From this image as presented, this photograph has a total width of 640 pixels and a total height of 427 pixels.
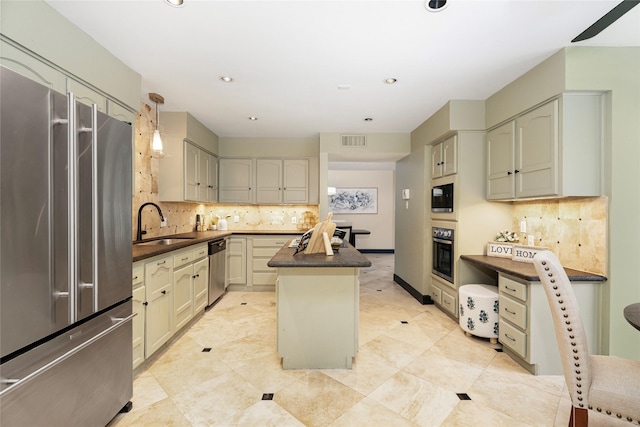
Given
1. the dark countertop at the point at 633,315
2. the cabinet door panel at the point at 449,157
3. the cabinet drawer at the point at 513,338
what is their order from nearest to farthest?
the dark countertop at the point at 633,315
the cabinet drawer at the point at 513,338
the cabinet door panel at the point at 449,157

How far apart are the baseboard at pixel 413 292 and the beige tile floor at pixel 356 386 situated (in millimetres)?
833

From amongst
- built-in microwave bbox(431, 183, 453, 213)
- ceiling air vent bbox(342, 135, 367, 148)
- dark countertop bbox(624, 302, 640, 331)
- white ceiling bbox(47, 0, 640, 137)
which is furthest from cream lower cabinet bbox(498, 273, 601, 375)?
ceiling air vent bbox(342, 135, 367, 148)

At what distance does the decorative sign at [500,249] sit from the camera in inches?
116

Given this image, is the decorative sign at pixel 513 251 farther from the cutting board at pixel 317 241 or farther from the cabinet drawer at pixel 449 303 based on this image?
the cutting board at pixel 317 241

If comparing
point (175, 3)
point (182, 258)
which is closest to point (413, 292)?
point (182, 258)

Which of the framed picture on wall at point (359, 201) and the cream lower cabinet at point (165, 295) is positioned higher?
the framed picture on wall at point (359, 201)

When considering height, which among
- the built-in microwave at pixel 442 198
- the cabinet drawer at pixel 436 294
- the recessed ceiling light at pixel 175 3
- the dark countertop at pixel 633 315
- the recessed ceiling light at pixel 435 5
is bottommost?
the cabinet drawer at pixel 436 294

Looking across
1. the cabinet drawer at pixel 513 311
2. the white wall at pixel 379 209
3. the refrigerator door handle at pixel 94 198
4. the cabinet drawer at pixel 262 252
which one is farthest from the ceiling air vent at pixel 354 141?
the white wall at pixel 379 209

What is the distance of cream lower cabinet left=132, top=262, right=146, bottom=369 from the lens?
6.89 ft

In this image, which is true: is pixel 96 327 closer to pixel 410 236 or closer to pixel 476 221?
pixel 476 221

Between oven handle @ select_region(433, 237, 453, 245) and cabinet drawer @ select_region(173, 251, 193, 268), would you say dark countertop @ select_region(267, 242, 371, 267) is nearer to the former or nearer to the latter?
cabinet drawer @ select_region(173, 251, 193, 268)

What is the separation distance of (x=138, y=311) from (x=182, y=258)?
0.75 m

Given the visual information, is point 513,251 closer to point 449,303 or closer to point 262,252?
point 449,303

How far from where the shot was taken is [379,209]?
338 inches
